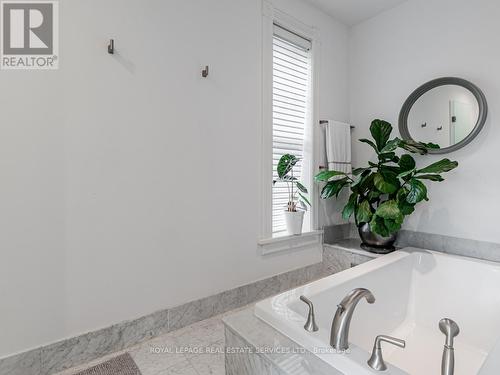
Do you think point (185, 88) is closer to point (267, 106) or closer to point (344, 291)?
point (267, 106)

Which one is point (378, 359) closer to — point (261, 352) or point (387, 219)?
point (261, 352)

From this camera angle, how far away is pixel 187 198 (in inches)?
69.2

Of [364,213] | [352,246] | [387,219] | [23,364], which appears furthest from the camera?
[352,246]

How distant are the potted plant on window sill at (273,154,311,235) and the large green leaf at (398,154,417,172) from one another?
843 mm

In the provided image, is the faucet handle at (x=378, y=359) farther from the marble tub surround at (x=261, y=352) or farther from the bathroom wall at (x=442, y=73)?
the bathroom wall at (x=442, y=73)

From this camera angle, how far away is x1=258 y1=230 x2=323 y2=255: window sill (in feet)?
7.18

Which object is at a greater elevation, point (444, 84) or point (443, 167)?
point (444, 84)

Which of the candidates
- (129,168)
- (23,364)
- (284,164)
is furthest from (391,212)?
(23,364)

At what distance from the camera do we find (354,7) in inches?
101

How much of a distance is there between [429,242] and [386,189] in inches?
28.5

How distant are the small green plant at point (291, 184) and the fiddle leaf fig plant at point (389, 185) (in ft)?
0.64

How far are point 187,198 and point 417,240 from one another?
211 centimetres

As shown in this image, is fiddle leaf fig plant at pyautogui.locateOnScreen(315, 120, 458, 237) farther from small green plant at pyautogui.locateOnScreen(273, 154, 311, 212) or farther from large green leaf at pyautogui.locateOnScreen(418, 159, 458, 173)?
small green plant at pyautogui.locateOnScreen(273, 154, 311, 212)

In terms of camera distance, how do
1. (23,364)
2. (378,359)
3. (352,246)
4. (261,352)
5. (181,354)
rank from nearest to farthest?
(378,359) < (261,352) < (23,364) < (181,354) < (352,246)
